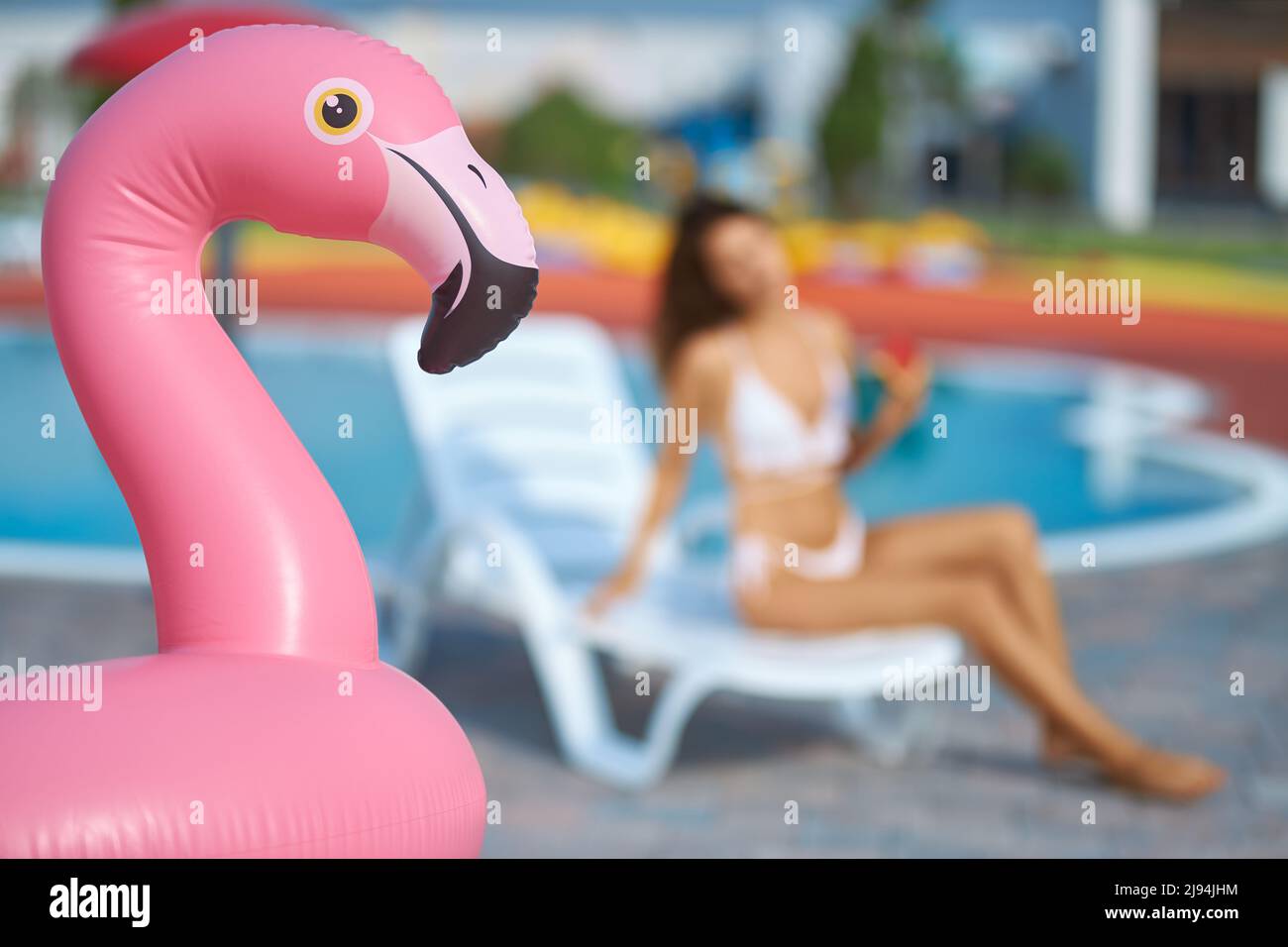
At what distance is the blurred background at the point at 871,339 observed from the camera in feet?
15.0

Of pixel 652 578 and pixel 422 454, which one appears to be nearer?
pixel 652 578

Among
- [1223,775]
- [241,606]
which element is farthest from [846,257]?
[241,606]

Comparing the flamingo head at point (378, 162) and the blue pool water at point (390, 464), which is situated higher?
the flamingo head at point (378, 162)

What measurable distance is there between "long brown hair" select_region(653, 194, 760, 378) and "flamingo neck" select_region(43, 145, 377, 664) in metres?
2.49

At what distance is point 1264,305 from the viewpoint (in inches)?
807

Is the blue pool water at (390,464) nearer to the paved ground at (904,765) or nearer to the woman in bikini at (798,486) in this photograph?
the paved ground at (904,765)

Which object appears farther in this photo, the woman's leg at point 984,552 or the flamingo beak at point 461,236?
the woman's leg at point 984,552

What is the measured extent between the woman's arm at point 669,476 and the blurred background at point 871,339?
31 centimetres

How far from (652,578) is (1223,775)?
1.74 metres

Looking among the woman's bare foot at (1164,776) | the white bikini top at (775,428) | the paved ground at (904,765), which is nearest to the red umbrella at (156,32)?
the paved ground at (904,765)

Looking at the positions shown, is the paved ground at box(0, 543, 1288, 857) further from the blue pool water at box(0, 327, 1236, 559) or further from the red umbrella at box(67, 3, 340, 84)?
the red umbrella at box(67, 3, 340, 84)

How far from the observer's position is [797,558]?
183 inches
